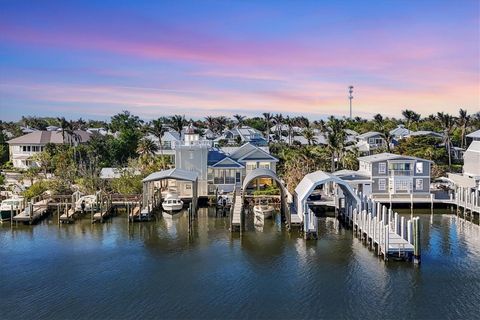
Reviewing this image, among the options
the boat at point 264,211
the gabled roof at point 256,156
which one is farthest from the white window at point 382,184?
the boat at point 264,211

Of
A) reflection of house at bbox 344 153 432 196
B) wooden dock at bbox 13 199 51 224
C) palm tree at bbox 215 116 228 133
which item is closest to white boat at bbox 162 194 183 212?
wooden dock at bbox 13 199 51 224

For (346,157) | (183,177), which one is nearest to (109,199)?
(183,177)

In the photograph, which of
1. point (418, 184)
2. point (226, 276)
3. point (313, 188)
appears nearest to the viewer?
point (226, 276)

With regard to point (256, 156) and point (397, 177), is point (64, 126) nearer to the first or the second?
point (256, 156)

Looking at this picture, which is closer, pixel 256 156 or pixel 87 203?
pixel 87 203

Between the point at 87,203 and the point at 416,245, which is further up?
the point at 87,203

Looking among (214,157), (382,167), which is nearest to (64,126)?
(214,157)

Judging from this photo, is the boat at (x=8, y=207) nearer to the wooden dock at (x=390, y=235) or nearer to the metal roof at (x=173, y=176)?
the metal roof at (x=173, y=176)
